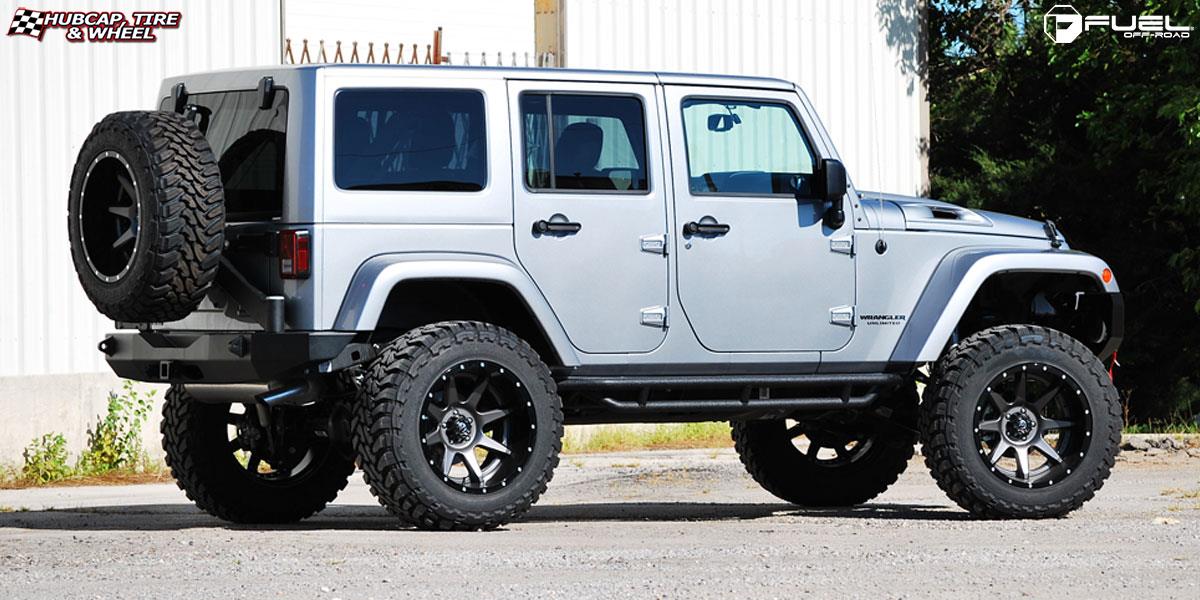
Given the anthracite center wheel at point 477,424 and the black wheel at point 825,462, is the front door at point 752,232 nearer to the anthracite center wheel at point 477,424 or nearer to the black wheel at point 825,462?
the anthracite center wheel at point 477,424

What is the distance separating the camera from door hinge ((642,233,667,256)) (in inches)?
375

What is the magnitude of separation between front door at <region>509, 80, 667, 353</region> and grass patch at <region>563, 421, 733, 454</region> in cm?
838

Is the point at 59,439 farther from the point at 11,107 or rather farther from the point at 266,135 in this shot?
the point at 266,135

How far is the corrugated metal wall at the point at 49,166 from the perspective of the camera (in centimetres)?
1548

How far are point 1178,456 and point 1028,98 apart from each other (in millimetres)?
12039

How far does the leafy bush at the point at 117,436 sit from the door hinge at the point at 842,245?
750 centimetres

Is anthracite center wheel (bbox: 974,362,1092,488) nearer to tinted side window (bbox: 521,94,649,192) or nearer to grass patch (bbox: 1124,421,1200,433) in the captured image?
tinted side window (bbox: 521,94,649,192)

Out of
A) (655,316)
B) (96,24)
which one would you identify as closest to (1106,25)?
(96,24)

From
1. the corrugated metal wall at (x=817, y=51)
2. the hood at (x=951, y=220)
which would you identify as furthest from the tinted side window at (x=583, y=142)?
the corrugated metal wall at (x=817, y=51)

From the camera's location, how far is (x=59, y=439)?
50.9 ft

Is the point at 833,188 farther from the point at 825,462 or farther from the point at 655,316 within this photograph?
the point at 825,462

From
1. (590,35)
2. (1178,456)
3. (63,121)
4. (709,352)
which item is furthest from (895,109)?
(709,352)

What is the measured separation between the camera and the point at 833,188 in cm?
988

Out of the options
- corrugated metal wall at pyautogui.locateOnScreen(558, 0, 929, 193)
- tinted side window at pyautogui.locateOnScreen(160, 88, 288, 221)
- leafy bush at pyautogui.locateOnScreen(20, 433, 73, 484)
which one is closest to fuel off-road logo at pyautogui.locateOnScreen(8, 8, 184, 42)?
leafy bush at pyautogui.locateOnScreen(20, 433, 73, 484)
